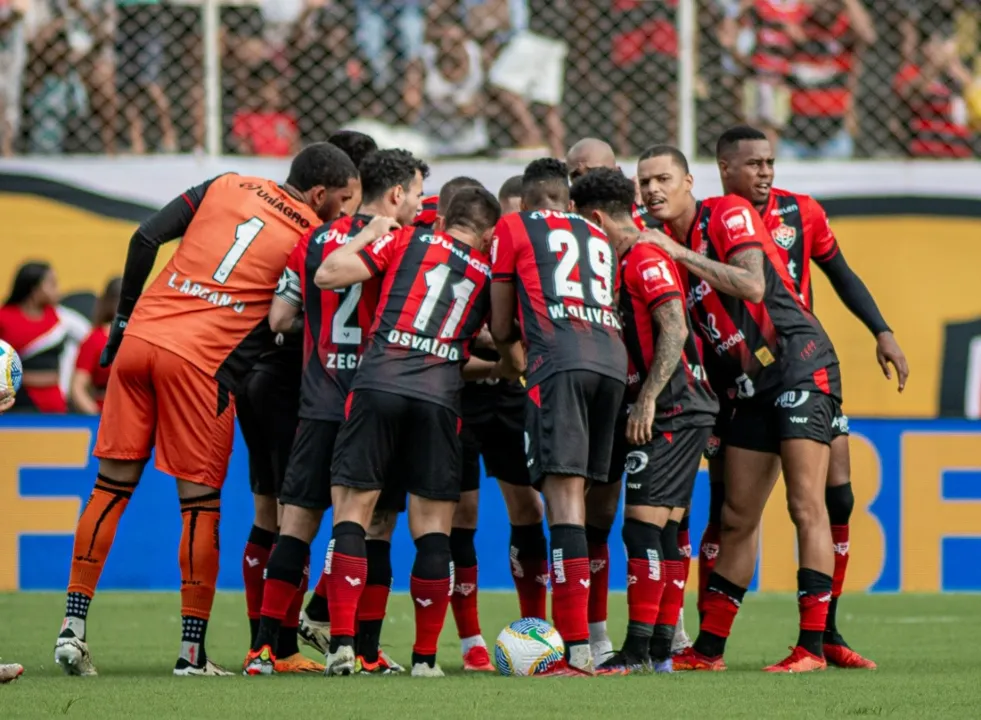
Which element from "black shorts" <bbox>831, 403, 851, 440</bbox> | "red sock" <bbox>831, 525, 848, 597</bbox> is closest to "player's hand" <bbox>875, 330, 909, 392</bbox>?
"black shorts" <bbox>831, 403, 851, 440</bbox>

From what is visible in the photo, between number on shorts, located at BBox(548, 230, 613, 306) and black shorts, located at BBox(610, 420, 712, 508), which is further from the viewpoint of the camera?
black shorts, located at BBox(610, 420, 712, 508)

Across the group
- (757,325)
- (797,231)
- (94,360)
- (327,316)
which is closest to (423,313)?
(327,316)

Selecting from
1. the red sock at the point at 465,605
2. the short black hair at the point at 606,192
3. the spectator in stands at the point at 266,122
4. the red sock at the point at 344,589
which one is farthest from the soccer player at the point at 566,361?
the spectator in stands at the point at 266,122

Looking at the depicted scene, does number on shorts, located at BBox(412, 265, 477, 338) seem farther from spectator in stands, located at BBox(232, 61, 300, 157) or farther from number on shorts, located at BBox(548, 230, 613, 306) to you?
spectator in stands, located at BBox(232, 61, 300, 157)

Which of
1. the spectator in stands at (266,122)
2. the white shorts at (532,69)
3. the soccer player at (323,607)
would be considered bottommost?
the soccer player at (323,607)

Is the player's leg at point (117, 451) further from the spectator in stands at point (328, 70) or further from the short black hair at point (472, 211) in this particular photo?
the spectator in stands at point (328, 70)

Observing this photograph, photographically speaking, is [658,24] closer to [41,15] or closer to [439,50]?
[439,50]

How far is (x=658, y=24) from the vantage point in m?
12.6

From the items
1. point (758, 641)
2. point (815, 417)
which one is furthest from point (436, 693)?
point (758, 641)

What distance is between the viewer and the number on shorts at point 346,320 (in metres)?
7.02

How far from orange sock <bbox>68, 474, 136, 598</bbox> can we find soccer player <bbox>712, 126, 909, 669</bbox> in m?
2.79

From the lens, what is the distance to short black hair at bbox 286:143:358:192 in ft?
23.8

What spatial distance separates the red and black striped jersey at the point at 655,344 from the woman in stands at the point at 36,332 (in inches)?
230

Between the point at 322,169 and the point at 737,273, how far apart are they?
1.90 metres
